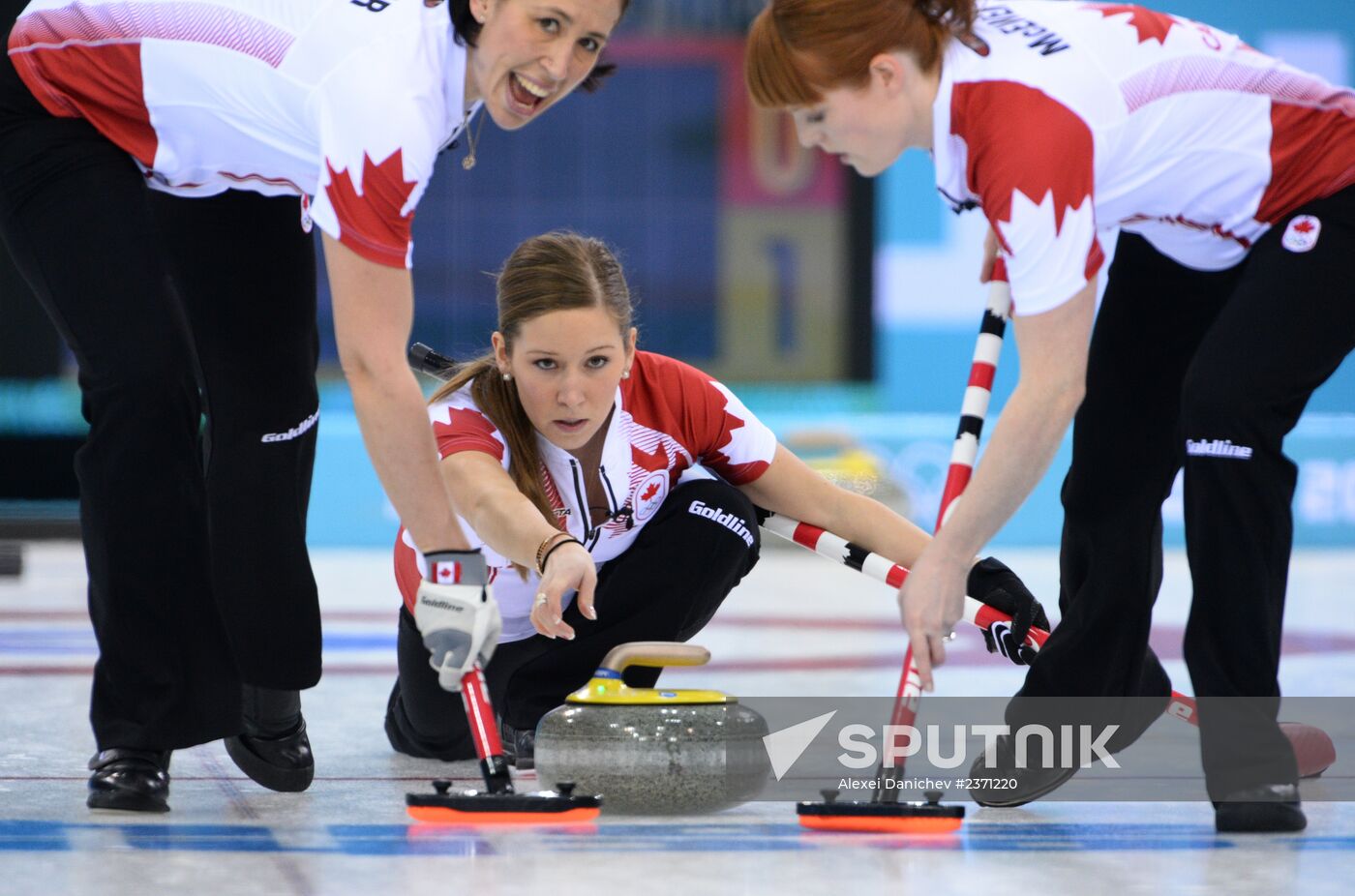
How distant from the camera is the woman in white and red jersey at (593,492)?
9.35 feet

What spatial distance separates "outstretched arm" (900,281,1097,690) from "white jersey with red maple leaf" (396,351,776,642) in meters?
0.89

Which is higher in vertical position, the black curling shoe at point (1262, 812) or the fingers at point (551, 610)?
the fingers at point (551, 610)

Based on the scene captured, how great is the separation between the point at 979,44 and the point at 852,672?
2.17 m

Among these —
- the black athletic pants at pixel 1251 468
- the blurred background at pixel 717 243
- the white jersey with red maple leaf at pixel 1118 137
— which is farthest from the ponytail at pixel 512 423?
the blurred background at pixel 717 243

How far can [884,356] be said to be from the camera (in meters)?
10.0

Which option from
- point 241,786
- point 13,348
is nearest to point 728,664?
point 241,786

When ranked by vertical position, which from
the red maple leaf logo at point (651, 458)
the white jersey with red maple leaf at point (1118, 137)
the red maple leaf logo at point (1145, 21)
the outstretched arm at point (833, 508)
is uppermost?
the red maple leaf logo at point (1145, 21)

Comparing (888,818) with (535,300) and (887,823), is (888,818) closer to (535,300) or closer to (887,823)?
(887,823)

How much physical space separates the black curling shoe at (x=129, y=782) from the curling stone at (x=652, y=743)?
20.9 inches

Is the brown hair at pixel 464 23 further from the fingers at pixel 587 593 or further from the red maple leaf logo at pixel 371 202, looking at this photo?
the fingers at pixel 587 593

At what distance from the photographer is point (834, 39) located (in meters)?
2.15

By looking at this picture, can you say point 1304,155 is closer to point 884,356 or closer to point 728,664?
point 728,664

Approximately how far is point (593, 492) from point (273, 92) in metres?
0.94

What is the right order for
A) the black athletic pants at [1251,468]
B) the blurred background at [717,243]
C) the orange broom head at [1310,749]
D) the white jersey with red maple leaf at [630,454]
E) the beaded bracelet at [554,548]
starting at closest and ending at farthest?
the black athletic pants at [1251,468] → the beaded bracelet at [554,548] → the orange broom head at [1310,749] → the white jersey with red maple leaf at [630,454] → the blurred background at [717,243]
